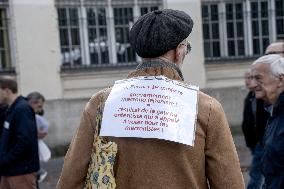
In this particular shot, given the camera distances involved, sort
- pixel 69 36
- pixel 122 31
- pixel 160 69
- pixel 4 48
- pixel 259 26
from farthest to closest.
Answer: pixel 259 26 → pixel 122 31 → pixel 69 36 → pixel 4 48 → pixel 160 69

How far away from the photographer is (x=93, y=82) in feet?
39.8

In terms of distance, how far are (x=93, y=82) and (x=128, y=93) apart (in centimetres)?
980

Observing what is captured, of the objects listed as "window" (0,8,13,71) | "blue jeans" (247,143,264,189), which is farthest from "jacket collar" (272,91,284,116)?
"window" (0,8,13,71)

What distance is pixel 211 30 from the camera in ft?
44.6

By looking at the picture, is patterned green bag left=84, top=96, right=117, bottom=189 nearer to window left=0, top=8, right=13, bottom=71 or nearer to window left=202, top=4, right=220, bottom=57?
window left=0, top=8, right=13, bottom=71

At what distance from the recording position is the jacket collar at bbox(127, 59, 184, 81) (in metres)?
2.39

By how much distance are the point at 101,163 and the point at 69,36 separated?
33.2 ft

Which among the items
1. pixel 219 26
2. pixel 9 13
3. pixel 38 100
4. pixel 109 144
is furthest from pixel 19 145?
pixel 219 26

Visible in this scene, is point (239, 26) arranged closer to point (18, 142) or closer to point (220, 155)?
point (18, 142)

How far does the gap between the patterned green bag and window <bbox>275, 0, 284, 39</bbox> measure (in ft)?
40.3

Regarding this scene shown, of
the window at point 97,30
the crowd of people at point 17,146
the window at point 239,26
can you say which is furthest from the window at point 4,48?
the crowd of people at point 17,146

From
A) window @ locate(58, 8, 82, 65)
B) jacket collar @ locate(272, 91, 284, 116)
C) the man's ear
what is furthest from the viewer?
window @ locate(58, 8, 82, 65)

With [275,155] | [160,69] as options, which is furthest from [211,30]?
[160,69]

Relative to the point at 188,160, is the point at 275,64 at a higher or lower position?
higher
